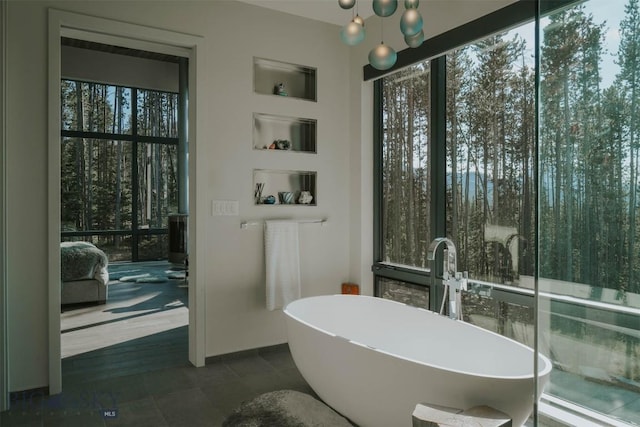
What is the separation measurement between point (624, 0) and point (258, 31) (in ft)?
10.3

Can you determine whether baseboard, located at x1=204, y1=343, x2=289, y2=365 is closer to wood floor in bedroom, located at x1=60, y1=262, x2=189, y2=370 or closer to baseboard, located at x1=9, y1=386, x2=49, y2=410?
wood floor in bedroom, located at x1=60, y1=262, x2=189, y2=370

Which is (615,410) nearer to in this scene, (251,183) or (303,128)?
(251,183)

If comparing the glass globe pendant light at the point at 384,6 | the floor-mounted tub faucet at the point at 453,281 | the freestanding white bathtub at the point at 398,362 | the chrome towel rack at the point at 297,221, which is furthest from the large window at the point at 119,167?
the glass globe pendant light at the point at 384,6

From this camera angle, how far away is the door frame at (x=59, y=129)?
2.79 meters

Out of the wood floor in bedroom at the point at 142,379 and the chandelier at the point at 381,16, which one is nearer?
the chandelier at the point at 381,16

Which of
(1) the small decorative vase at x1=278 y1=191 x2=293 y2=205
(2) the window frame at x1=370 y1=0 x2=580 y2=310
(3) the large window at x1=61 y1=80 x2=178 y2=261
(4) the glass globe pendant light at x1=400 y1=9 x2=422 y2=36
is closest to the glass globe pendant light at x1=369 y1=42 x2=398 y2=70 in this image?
(4) the glass globe pendant light at x1=400 y1=9 x2=422 y2=36

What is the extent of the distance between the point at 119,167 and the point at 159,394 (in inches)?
231

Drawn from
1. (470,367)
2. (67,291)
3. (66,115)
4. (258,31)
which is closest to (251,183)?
(258,31)

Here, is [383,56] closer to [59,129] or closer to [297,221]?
[297,221]

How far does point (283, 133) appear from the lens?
12.6 feet

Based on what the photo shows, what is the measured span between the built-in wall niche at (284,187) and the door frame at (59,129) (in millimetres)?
588

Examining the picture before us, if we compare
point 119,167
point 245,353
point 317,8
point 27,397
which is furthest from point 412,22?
point 119,167

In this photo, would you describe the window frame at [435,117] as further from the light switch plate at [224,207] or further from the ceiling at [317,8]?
the light switch plate at [224,207]

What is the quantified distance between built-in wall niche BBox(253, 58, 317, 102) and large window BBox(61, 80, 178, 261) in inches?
193
